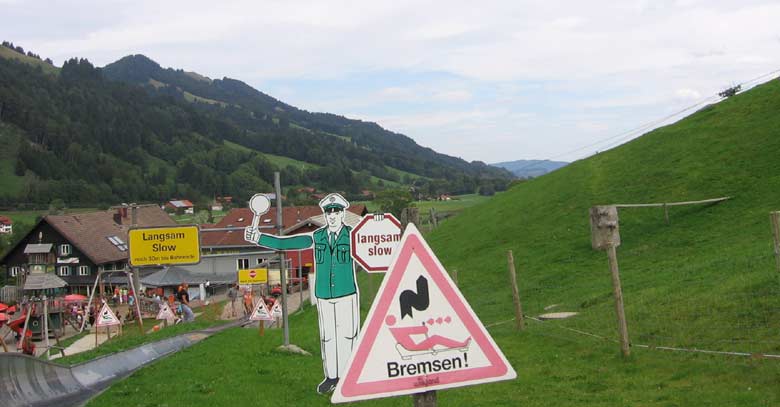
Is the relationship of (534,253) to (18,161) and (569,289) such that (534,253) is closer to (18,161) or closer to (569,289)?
(569,289)

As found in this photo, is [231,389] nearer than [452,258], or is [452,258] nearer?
[231,389]

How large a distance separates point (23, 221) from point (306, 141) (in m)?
93.5

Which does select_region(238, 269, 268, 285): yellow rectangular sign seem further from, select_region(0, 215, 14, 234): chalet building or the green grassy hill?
select_region(0, 215, 14, 234): chalet building

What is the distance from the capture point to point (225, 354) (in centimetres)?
1681

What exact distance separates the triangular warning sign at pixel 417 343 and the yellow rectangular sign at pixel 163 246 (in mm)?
16179

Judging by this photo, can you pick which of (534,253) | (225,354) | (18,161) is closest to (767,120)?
(534,253)

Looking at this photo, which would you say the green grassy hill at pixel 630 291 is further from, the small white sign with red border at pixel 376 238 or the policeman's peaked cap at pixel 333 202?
the policeman's peaked cap at pixel 333 202

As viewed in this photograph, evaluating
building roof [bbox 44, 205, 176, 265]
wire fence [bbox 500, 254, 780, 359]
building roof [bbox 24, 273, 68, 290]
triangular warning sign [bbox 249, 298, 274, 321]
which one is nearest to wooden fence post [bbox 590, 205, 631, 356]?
wire fence [bbox 500, 254, 780, 359]

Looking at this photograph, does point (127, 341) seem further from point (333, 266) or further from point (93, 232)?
point (93, 232)

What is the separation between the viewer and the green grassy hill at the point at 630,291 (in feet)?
35.1

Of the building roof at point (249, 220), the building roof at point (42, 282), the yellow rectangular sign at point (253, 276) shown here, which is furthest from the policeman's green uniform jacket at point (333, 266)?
the building roof at point (42, 282)

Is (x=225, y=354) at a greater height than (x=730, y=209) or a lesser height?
lesser

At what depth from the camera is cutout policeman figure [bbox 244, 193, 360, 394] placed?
1106cm

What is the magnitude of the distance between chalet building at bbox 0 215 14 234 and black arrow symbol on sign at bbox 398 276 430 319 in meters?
107
